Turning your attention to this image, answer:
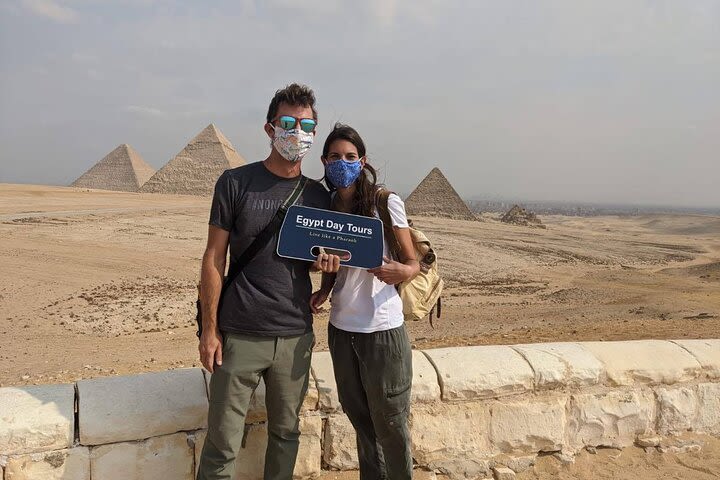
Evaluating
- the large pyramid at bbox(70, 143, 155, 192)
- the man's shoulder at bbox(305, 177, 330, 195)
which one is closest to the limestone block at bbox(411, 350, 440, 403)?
the man's shoulder at bbox(305, 177, 330, 195)

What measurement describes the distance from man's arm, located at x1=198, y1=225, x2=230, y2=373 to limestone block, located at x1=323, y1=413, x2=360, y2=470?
69 cm

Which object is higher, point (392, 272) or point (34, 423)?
point (392, 272)

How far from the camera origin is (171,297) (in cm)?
834

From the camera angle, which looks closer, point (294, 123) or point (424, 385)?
point (294, 123)

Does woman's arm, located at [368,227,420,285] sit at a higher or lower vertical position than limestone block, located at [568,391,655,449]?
higher

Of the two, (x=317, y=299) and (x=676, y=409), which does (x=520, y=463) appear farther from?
(x=317, y=299)

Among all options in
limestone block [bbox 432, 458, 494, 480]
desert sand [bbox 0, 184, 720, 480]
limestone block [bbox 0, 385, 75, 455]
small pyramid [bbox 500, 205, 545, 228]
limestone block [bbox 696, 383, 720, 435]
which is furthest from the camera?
small pyramid [bbox 500, 205, 545, 228]

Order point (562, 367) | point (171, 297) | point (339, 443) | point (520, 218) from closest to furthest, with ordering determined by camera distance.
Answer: point (339, 443) → point (562, 367) → point (171, 297) → point (520, 218)

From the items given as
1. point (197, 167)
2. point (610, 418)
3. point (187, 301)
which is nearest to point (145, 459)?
point (610, 418)

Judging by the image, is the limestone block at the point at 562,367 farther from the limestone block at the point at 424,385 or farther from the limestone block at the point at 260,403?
the limestone block at the point at 260,403

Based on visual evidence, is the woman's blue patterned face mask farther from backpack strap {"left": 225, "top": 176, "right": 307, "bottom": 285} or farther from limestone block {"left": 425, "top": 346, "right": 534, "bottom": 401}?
limestone block {"left": 425, "top": 346, "right": 534, "bottom": 401}

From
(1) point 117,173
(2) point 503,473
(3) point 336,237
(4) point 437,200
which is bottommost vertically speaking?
(2) point 503,473

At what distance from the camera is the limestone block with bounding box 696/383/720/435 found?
2.82 m

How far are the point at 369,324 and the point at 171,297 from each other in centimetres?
705
